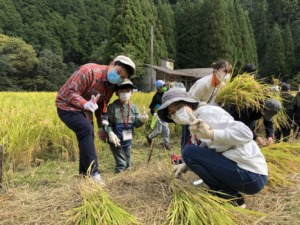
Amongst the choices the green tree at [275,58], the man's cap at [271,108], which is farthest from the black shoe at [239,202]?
the green tree at [275,58]

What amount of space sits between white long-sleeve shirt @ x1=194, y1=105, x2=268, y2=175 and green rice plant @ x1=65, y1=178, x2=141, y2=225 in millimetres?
644

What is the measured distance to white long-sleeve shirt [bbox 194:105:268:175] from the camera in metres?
1.66

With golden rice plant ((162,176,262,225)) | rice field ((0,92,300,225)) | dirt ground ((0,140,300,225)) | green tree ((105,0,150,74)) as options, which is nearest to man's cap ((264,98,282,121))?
rice field ((0,92,300,225))

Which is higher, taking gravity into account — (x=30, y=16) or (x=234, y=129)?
(x=30, y=16)

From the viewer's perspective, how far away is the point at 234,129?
167 centimetres

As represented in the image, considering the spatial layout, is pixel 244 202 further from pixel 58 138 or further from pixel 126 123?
pixel 58 138

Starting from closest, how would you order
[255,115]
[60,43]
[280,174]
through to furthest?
[280,174] → [255,115] → [60,43]

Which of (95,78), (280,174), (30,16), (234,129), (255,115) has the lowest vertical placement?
(280,174)

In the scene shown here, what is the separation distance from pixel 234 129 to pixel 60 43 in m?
40.7

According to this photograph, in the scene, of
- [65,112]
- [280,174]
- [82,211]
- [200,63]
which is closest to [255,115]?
[280,174]

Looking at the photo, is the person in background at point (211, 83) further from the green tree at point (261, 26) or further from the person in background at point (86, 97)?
the green tree at point (261, 26)

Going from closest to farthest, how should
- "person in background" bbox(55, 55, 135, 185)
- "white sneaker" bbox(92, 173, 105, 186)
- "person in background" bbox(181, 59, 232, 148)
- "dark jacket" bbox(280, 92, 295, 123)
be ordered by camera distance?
"white sneaker" bbox(92, 173, 105, 186)
"person in background" bbox(55, 55, 135, 185)
"person in background" bbox(181, 59, 232, 148)
"dark jacket" bbox(280, 92, 295, 123)

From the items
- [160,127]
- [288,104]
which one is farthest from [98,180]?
[288,104]

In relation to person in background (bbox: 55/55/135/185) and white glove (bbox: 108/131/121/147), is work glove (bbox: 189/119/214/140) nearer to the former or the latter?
person in background (bbox: 55/55/135/185)
